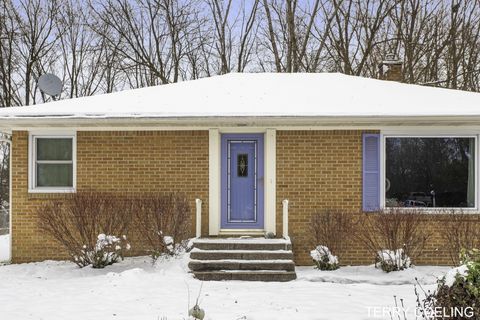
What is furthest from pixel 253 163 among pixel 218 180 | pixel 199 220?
pixel 199 220

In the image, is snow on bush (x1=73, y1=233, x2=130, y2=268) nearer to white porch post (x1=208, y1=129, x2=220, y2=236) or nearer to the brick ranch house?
the brick ranch house

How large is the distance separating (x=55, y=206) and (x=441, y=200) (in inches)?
292

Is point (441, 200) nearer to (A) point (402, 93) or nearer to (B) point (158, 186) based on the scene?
(A) point (402, 93)

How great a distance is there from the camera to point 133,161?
9.43 meters

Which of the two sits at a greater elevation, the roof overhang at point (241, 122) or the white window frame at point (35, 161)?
the roof overhang at point (241, 122)

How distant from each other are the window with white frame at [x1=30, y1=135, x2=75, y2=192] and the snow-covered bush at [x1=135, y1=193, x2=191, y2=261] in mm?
1666

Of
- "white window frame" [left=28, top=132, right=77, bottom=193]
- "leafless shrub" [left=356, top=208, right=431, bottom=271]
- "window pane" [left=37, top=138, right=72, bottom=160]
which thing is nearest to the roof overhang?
"white window frame" [left=28, top=132, right=77, bottom=193]

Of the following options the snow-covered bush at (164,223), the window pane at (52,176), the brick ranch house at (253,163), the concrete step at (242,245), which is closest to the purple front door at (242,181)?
the brick ranch house at (253,163)

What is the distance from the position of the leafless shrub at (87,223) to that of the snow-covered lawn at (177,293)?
256 millimetres

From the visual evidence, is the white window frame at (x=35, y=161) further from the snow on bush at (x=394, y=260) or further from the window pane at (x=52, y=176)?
the snow on bush at (x=394, y=260)

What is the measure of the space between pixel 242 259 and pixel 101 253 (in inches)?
100

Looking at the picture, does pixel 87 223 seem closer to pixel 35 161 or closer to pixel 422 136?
pixel 35 161

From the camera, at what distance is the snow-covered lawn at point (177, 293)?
19.4 ft

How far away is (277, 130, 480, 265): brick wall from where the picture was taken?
922 cm
